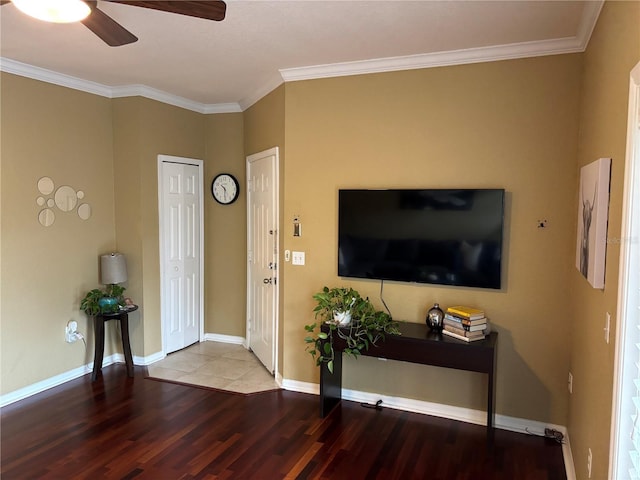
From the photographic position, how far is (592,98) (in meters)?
2.47

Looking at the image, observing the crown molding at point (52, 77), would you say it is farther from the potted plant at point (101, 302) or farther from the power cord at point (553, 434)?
the power cord at point (553, 434)

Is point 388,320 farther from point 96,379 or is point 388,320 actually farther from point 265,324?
point 96,379

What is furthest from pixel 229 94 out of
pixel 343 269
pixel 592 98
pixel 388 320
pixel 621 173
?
pixel 621 173

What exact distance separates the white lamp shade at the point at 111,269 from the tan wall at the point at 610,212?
11.9ft

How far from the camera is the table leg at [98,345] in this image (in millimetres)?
4004

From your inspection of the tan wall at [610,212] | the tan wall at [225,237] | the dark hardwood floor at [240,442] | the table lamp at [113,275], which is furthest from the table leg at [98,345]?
the tan wall at [610,212]

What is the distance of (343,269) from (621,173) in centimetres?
212

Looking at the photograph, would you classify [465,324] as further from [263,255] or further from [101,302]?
[101,302]

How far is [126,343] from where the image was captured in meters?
4.16

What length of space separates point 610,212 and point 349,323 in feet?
6.23

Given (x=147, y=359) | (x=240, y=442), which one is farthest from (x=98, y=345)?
(x=240, y=442)

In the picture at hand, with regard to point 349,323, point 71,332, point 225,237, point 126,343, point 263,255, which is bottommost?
point 126,343

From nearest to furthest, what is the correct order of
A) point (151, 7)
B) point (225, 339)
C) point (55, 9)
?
point (55, 9), point (151, 7), point (225, 339)

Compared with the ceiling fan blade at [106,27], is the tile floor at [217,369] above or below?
below
